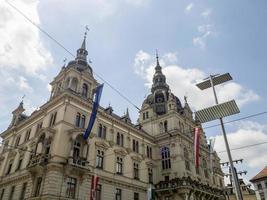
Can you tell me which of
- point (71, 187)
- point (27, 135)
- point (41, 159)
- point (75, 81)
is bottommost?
point (71, 187)

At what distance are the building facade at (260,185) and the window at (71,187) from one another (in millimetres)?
57737

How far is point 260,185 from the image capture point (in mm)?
67375

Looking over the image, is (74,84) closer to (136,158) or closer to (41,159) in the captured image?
(41,159)

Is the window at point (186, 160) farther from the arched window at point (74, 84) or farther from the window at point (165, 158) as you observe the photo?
the arched window at point (74, 84)

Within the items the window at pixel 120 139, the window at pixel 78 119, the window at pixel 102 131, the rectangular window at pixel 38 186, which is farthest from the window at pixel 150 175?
the rectangular window at pixel 38 186

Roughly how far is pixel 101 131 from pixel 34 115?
11.5 m

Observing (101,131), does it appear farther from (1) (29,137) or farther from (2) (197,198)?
(2) (197,198)

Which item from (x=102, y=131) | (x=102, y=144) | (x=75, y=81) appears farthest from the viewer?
(x=75, y=81)

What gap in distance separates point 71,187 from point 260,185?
5952 cm

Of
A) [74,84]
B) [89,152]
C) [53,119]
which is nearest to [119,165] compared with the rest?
[89,152]

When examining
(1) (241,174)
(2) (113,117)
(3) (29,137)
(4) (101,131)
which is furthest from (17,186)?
(1) (241,174)

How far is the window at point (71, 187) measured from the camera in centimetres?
2843

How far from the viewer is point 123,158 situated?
3831cm

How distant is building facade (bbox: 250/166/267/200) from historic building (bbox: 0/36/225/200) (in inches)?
841
